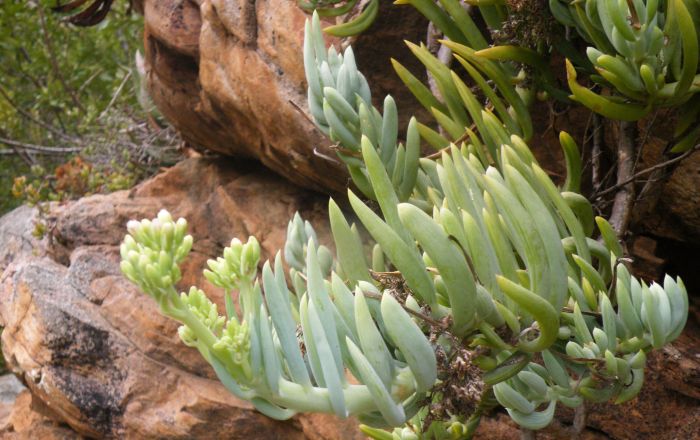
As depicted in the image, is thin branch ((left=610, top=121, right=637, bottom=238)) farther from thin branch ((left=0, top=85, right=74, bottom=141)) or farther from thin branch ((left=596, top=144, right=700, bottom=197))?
thin branch ((left=0, top=85, right=74, bottom=141))

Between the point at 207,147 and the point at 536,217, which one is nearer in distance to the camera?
the point at 536,217

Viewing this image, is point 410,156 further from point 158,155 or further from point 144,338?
point 158,155

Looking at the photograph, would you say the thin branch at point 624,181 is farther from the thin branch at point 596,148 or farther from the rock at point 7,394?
the rock at point 7,394

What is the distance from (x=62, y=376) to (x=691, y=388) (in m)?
1.84

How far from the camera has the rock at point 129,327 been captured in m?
2.40

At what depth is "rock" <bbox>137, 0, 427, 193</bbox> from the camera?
2221 millimetres

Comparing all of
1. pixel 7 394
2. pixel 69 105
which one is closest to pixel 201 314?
pixel 7 394

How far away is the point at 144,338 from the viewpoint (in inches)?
99.5

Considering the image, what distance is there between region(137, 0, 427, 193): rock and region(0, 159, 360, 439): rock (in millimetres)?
182

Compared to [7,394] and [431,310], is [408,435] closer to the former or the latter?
[431,310]

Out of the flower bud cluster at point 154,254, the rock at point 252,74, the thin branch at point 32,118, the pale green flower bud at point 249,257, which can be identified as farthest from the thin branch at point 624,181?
the thin branch at point 32,118

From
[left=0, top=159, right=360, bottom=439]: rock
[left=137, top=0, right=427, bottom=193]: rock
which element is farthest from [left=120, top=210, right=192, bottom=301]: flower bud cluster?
[left=0, top=159, right=360, bottom=439]: rock

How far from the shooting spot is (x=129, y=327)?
8.39 feet

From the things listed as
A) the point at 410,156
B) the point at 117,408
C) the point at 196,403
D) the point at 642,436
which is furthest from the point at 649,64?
the point at 117,408
